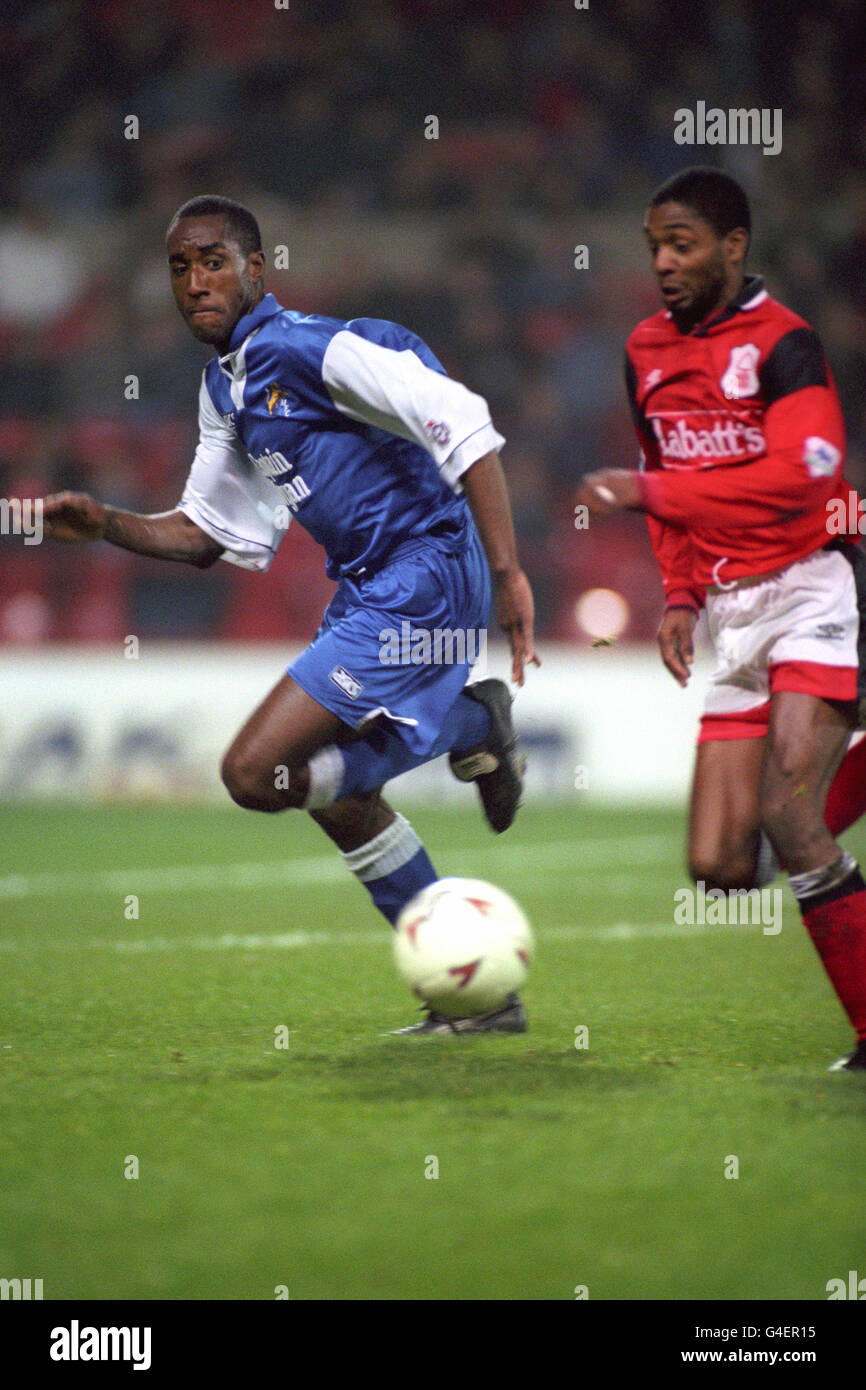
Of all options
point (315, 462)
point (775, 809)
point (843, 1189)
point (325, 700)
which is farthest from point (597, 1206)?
point (315, 462)

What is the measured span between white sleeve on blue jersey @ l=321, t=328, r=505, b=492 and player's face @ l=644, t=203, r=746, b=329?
0.57 m

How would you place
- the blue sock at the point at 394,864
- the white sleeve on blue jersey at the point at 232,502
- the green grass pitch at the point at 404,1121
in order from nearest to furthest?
the green grass pitch at the point at 404,1121
the blue sock at the point at 394,864
the white sleeve on blue jersey at the point at 232,502

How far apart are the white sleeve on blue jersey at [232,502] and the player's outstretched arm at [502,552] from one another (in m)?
0.78

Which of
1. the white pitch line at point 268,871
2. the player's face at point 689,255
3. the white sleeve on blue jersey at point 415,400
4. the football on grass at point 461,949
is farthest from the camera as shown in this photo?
the white pitch line at point 268,871

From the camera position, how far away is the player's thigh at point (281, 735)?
13.5 ft

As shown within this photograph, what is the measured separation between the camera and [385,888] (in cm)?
450

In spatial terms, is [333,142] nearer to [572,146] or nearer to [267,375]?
[572,146]

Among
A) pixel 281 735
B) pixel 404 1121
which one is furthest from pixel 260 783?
pixel 404 1121

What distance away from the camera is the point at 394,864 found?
176 inches

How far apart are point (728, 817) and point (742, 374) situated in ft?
3.43

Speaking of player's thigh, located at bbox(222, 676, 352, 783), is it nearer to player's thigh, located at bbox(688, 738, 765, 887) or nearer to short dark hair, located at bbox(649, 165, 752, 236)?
player's thigh, located at bbox(688, 738, 765, 887)

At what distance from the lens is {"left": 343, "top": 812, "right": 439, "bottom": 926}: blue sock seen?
4.45 meters

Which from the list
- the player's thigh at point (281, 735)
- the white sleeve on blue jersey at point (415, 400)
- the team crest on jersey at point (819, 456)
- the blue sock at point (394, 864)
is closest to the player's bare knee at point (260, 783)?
the player's thigh at point (281, 735)

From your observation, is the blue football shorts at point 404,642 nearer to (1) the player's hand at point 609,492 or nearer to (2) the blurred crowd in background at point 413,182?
(1) the player's hand at point 609,492
